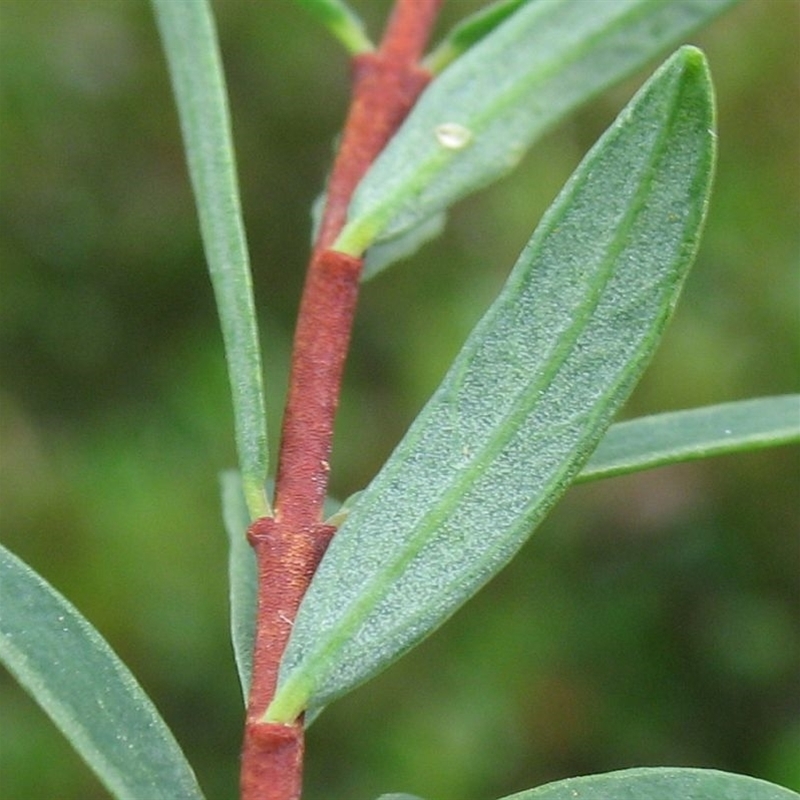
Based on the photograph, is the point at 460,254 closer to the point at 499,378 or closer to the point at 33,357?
the point at 33,357

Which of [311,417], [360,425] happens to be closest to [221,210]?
[311,417]

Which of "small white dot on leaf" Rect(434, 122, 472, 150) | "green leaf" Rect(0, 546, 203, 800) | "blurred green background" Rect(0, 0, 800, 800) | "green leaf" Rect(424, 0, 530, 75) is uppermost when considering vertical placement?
"green leaf" Rect(424, 0, 530, 75)

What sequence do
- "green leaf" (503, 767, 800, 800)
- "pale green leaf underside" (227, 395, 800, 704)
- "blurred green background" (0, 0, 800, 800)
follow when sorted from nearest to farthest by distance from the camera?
"green leaf" (503, 767, 800, 800)
"pale green leaf underside" (227, 395, 800, 704)
"blurred green background" (0, 0, 800, 800)

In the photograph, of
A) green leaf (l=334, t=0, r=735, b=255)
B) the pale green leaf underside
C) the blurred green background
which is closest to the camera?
the pale green leaf underside

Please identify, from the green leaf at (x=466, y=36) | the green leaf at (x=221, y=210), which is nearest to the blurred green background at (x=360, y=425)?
the green leaf at (x=466, y=36)

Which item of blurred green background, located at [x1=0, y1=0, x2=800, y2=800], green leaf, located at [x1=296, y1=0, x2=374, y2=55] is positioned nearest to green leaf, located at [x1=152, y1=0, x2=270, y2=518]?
green leaf, located at [x1=296, y1=0, x2=374, y2=55]

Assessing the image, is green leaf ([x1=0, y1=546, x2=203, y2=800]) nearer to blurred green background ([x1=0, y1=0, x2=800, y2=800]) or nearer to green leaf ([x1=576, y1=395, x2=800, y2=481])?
green leaf ([x1=576, y1=395, x2=800, y2=481])

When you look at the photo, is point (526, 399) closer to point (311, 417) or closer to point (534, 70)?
point (311, 417)
